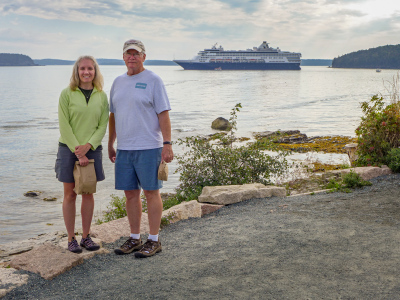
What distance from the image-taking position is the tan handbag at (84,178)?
12.4ft

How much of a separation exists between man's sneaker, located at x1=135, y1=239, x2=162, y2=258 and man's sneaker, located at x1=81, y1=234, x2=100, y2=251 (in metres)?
0.44

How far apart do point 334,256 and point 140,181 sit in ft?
6.01

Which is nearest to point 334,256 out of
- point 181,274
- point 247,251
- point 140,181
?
point 247,251

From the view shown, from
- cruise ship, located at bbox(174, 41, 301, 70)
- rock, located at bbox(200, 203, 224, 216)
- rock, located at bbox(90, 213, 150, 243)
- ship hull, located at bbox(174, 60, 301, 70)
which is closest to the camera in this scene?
rock, located at bbox(90, 213, 150, 243)

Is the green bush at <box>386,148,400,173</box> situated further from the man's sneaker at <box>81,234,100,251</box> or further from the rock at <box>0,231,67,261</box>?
the rock at <box>0,231,67,261</box>

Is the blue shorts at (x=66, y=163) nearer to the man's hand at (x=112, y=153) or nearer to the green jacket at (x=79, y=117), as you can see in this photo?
the green jacket at (x=79, y=117)

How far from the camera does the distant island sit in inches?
5733

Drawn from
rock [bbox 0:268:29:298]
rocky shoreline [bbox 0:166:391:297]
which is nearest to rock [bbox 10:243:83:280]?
rocky shoreline [bbox 0:166:391:297]

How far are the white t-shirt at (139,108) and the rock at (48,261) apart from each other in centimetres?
109

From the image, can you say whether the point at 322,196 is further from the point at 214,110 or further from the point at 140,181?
the point at 214,110

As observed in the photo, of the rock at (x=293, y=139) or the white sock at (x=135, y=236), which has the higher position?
the white sock at (x=135, y=236)

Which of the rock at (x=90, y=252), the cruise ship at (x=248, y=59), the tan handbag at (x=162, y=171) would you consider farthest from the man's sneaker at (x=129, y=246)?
the cruise ship at (x=248, y=59)

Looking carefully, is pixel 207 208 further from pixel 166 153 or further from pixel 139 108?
pixel 139 108

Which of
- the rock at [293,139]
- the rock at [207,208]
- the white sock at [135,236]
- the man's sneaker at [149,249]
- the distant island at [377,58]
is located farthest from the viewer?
the distant island at [377,58]
